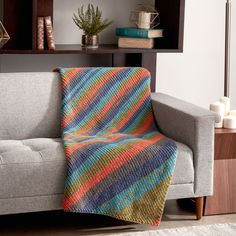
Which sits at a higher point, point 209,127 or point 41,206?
point 209,127

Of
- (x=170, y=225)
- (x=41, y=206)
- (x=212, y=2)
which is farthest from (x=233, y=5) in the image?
(x=41, y=206)

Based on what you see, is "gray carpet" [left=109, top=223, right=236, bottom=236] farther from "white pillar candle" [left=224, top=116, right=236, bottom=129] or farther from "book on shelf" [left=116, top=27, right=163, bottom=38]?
→ "book on shelf" [left=116, top=27, right=163, bottom=38]

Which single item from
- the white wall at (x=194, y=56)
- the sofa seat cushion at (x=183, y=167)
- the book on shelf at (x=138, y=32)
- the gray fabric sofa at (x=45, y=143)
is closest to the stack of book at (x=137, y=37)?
the book on shelf at (x=138, y=32)

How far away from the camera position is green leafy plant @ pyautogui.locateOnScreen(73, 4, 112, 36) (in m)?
4.26

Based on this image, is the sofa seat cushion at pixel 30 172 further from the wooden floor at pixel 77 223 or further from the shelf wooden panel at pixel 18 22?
the shelf wooden panel at pixel 18 22

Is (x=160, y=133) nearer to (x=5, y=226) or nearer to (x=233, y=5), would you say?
(x=5, y=226)

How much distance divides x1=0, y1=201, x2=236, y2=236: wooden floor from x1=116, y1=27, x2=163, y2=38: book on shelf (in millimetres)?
1146

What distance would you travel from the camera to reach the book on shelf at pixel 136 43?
4.30 metres

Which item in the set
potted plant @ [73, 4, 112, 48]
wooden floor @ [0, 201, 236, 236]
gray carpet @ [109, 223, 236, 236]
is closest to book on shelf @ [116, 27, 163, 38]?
potted plant @ [73, 4, 112, 48]

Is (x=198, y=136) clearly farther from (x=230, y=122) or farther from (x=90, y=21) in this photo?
(x=90, y=21)

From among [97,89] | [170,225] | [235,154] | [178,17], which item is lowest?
[170,225]

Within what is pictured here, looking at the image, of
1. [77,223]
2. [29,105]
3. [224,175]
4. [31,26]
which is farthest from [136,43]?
[77,223]

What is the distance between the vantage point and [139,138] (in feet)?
11.9

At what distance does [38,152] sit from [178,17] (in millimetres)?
1453
